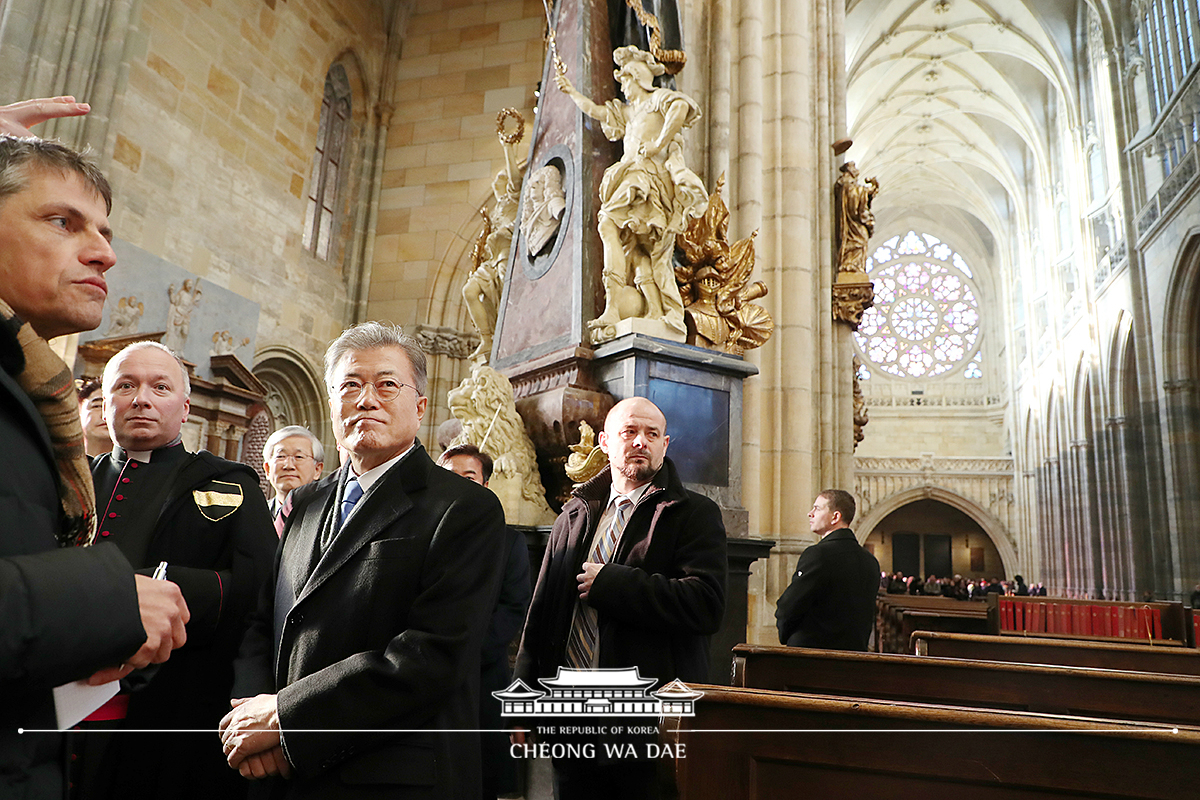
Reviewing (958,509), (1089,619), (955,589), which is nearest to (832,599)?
(1089,619)

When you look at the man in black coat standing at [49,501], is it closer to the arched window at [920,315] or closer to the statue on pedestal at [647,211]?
the statue on pedestal at [647,211]

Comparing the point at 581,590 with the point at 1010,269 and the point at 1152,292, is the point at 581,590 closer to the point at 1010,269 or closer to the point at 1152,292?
the point at 1152,292

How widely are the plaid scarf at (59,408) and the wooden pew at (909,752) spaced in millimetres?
1064

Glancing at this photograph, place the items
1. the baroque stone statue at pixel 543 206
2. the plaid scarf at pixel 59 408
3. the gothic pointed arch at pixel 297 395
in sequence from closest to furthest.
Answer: the plaid scarf at pixel 59 408 → the baroque stone statue at pixel 543 206 → the gothic pointed arch at pixel 297 395

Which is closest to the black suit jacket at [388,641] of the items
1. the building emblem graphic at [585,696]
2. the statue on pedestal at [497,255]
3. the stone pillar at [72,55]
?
the building emblem graphic at [585,696]

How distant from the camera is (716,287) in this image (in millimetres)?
4223

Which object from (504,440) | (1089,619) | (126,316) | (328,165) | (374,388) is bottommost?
(1089,619)

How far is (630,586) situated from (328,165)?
12.4 m

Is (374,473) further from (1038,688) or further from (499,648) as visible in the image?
(1038,688)

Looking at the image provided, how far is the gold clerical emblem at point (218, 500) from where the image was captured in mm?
1775

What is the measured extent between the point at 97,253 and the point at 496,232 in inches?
170

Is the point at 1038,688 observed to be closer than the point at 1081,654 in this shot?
Yes

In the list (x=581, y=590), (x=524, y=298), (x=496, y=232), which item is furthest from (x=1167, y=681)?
(x=496, y=232)

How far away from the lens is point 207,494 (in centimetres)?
180
